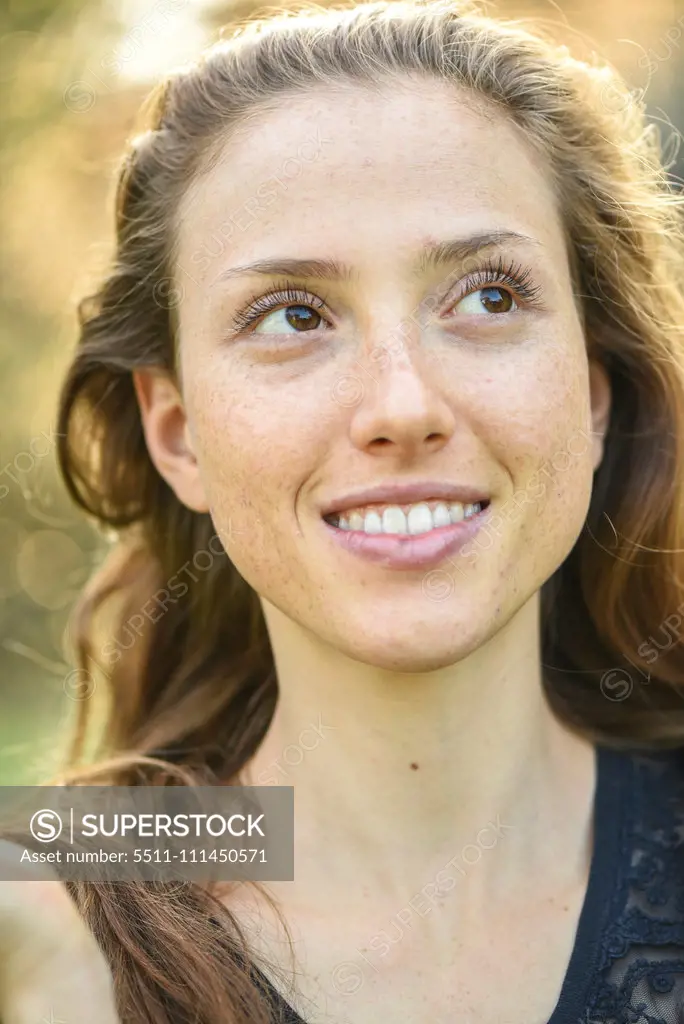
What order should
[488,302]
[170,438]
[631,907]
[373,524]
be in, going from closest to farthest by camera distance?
[373,524]
[488,302]
[631,907]
[170,438]

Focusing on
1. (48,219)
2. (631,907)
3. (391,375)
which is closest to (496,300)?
(391,375)

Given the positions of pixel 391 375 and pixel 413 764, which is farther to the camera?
pixel 413 764

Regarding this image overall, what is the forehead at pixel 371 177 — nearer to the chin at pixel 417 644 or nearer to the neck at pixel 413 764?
the chin at pixel 417 644

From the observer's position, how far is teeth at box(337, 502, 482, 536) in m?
2.00

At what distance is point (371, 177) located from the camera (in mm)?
2047

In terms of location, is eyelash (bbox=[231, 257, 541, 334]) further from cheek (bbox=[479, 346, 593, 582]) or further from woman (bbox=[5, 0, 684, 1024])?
cheek (bbox=[479, 346, 593, 582])

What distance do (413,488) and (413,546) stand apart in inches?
4.1

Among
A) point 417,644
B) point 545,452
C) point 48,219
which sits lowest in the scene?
point 417,644

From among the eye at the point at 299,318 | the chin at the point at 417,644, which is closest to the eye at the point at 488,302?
the eye at the point at 299,318

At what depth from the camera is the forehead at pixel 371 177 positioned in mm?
2031

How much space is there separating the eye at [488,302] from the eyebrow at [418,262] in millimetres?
79

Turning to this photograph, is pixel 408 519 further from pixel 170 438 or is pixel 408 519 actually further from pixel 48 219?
pixel 48 219

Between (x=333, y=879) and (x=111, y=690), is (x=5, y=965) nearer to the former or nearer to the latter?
(x=333, y=879)

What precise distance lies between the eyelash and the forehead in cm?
7
